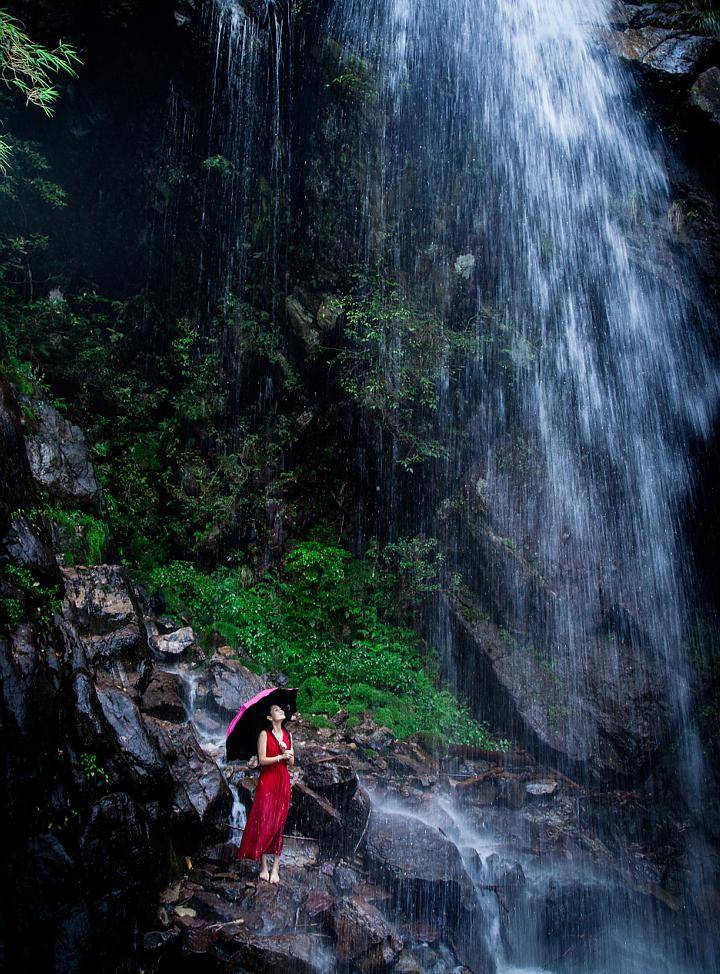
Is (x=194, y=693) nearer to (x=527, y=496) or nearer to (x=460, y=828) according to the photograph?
(x=460, y=828)

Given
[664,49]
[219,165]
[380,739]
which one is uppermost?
[664,49]

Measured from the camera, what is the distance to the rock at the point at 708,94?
11.4 metres

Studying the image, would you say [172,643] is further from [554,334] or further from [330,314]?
[554,334]

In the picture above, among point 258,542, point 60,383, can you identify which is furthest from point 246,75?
point 258,542

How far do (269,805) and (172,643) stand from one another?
3.78 m

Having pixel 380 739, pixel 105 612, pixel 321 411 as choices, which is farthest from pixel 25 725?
pixel 321 411

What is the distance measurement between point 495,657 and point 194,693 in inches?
195

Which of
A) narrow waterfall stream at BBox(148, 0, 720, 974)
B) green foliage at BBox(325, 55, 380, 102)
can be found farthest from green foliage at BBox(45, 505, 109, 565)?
green foliage at BBox(325, 55, 380, 102)

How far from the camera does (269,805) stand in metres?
4.76

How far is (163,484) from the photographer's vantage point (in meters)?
10.8

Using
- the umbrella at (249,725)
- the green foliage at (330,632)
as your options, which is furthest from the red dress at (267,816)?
the green foliage at (330,632)

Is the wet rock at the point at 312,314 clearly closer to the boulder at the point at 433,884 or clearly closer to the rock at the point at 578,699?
the rock at the point at 578,699

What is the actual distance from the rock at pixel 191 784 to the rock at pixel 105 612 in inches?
41.3

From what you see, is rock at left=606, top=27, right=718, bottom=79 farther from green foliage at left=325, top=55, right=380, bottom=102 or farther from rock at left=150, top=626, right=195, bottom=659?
rock at left=150, top=626, right=195, bottom=659
